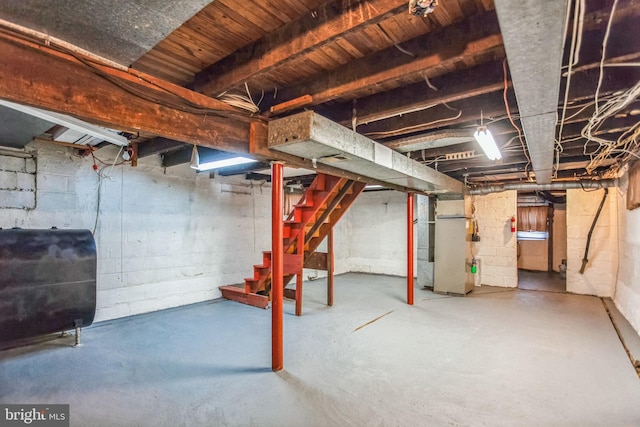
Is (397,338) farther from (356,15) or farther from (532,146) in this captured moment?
(356,15)

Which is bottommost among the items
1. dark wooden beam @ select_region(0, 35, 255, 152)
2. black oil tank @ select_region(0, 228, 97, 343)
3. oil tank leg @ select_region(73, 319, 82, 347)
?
oil tank leg @ select_region(73, 319, 82, 347)

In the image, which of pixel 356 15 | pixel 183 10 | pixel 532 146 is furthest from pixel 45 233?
pixel 532 146

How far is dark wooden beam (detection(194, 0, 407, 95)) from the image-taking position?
1.32 meters

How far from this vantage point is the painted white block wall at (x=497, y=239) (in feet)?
19.9

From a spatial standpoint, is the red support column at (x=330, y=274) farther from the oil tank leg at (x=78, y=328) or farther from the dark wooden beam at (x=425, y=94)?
the oil tank leg at (x=78, y=328)

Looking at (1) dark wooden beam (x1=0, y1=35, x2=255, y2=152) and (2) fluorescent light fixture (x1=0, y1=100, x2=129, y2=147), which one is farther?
(2) fluorescent light fixture (x1=0, y1=100, x2=129, y2=147)

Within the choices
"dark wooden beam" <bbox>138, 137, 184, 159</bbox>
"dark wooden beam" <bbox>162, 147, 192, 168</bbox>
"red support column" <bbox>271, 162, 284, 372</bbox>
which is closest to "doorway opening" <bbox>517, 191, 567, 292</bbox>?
"red support column" <bbox>271, 162, 284, 372</bbox>

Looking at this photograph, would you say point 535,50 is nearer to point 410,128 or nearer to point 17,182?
point 410,128

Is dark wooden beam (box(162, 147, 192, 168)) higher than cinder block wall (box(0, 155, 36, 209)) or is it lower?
higher

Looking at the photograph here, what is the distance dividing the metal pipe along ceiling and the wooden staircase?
2.57 m

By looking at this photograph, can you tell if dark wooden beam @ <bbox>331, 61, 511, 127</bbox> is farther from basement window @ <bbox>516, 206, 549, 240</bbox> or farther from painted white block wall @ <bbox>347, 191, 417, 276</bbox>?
basement window @ <bbox>516, 206, 549, 240</bbox>

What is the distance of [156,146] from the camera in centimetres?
356

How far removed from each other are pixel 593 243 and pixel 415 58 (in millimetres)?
5725

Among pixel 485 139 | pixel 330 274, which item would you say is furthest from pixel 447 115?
pixel 330 274
